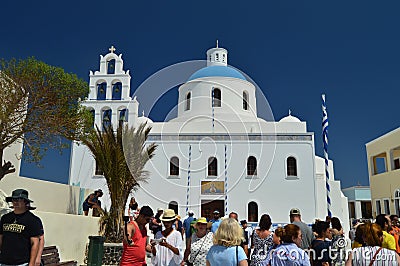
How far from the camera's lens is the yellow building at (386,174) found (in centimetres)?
2217

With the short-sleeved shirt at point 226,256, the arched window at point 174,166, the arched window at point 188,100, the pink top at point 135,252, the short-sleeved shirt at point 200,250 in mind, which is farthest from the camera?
the arched window at point 188,100

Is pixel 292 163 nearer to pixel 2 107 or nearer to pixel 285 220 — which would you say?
pixel 285 220

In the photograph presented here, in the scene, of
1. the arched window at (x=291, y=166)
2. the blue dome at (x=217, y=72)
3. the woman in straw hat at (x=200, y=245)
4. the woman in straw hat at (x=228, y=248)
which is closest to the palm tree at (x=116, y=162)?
the woman in straw hat at (x=200, y=245)

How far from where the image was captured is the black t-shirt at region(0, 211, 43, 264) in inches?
138

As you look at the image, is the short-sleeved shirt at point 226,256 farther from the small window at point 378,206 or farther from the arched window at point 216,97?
the small window at point 378,206

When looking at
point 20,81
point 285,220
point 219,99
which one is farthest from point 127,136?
point 219,99

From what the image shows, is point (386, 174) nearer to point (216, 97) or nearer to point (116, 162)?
point (216, 97)

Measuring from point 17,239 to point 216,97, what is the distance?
2453 centimetres

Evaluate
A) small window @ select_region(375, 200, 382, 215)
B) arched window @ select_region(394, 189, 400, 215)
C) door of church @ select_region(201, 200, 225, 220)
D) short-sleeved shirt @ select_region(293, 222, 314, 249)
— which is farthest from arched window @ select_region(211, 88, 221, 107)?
short-sleeved shirt @ select_region(293, 222, 314, 249)

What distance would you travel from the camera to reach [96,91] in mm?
22188

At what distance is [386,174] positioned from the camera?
77.2 ft

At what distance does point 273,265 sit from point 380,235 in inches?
41.6

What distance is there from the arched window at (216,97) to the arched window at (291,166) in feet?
24.5

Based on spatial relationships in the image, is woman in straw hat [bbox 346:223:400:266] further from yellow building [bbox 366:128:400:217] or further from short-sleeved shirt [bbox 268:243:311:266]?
yellow building [bbox 366:128:400:217]
